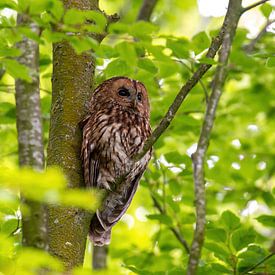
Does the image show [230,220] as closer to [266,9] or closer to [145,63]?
[145,63]

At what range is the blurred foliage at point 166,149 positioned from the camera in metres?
2.42

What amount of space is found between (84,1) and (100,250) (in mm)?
2721

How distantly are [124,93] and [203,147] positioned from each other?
5.09 ft

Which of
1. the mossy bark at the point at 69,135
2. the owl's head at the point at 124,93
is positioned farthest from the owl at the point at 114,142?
the mossy bark at the point at 69,135

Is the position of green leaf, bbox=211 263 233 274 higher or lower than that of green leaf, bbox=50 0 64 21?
lower

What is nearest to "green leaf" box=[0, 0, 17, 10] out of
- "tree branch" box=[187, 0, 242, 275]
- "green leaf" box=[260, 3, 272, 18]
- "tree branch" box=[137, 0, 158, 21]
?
"tree branch" box=[187, 0, 242, 275]

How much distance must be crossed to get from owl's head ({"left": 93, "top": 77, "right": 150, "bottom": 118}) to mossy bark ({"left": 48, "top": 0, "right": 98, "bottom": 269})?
638mm

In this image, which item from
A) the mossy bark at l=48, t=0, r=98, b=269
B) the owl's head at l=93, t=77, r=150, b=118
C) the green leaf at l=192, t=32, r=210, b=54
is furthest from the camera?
the owl's head at l=93, t=77, r=150, b=118

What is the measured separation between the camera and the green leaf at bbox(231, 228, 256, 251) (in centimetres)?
374

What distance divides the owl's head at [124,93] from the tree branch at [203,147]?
1.26m

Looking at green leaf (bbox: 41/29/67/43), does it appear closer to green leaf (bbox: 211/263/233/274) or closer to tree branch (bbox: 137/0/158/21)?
green leaf (bbox: 211/263/233/274)

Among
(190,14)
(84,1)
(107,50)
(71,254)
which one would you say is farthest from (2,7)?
(190,14)

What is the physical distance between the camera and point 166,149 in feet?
22.2

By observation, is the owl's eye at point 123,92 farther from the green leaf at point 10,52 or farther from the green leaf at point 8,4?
the green leaf at point 10,52
